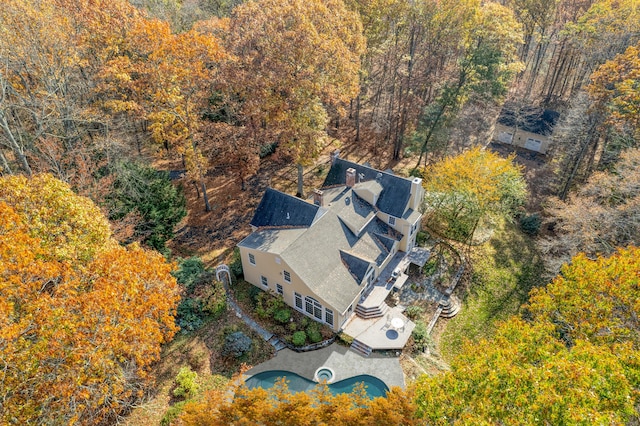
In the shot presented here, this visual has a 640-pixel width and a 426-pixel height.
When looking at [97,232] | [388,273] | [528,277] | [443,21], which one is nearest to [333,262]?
[388,273]

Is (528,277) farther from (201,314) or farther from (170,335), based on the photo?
(170,335)

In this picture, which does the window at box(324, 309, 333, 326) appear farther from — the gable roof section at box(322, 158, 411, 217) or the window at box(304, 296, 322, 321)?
the gable roof section at box(322, 158, 411, 217)

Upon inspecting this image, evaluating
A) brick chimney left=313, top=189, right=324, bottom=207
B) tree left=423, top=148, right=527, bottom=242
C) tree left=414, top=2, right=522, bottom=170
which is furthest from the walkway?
tree left=414, top=2, right=522, bottom=170

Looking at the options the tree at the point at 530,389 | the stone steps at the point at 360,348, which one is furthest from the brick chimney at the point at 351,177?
the tree at the point at 530,389

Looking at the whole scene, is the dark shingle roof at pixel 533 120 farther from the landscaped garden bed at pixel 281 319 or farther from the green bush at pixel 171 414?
the green bush at pixel 171 414

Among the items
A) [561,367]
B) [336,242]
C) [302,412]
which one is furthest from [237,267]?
[561,367]
